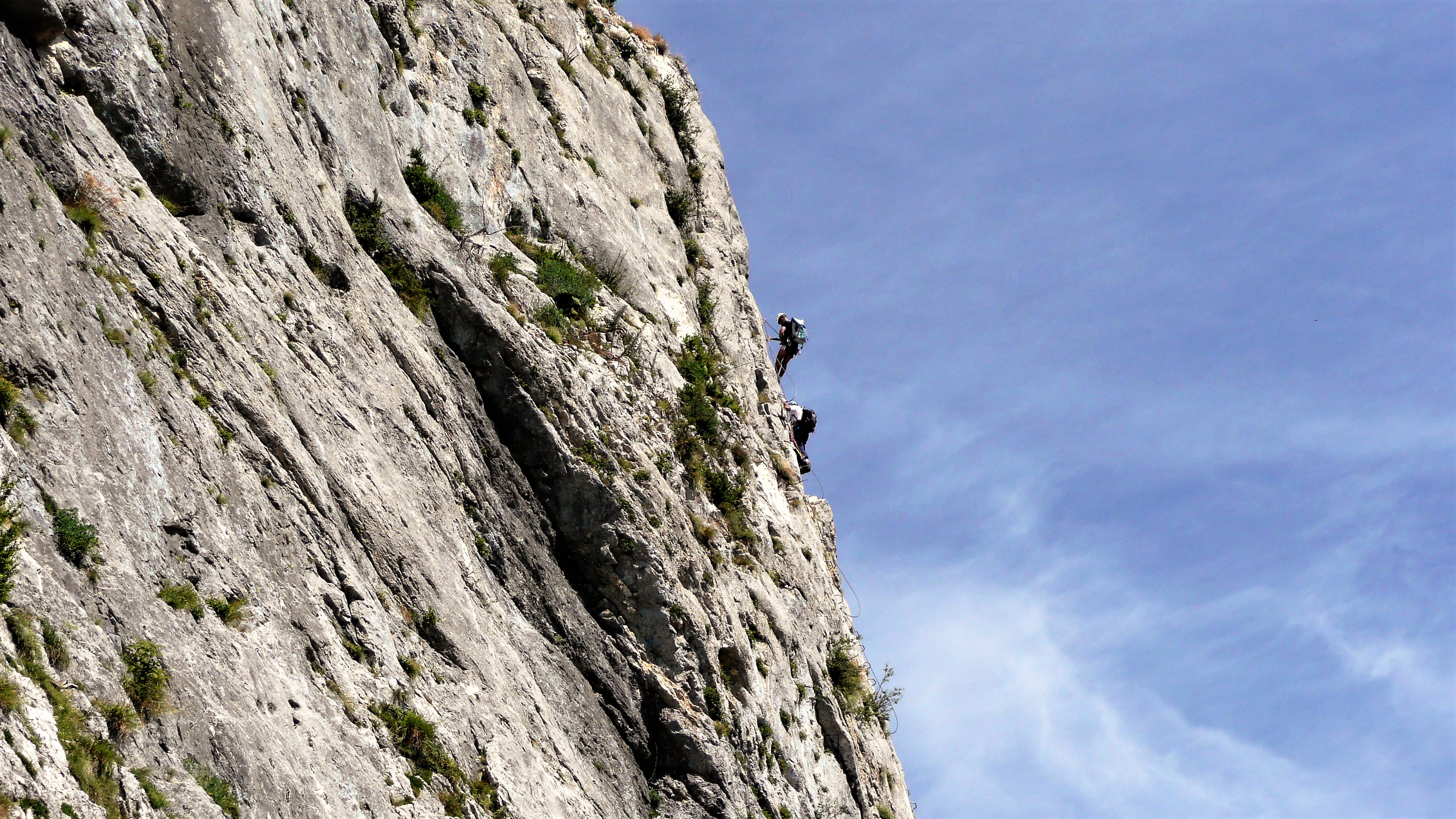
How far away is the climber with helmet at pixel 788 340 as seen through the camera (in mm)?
32688

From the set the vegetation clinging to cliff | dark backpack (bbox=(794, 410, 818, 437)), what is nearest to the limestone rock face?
the vegetation clinging to cliff

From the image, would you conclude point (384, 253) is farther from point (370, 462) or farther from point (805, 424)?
point (805, 424)

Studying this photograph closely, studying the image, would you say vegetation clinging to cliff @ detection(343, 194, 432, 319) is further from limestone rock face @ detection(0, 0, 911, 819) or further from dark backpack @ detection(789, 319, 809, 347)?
dark backpack @ detection(789, 319, 809, 347)

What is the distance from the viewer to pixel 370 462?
1455 centimetres

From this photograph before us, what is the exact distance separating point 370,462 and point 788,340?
1912 cm

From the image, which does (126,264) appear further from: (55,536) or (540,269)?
(540,269)

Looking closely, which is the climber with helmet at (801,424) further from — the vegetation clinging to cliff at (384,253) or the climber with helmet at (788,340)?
the vegetation clinging to cliff at (384,253)

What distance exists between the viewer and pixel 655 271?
26203mm

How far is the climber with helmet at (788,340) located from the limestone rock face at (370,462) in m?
6.13

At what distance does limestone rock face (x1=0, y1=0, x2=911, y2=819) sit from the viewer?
32.7 feet

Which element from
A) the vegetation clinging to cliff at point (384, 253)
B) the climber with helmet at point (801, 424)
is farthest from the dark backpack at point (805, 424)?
the vegetation clinging to cliff at point (384, 253)

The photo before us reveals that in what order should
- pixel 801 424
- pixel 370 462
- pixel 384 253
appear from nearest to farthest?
1. pixel 370 462
2. pixel 384 253
3. pixel 801 424

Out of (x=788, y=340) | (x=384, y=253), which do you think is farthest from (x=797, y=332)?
(x=384, y=253)

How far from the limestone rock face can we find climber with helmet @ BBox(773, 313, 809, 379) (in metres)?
6.13
